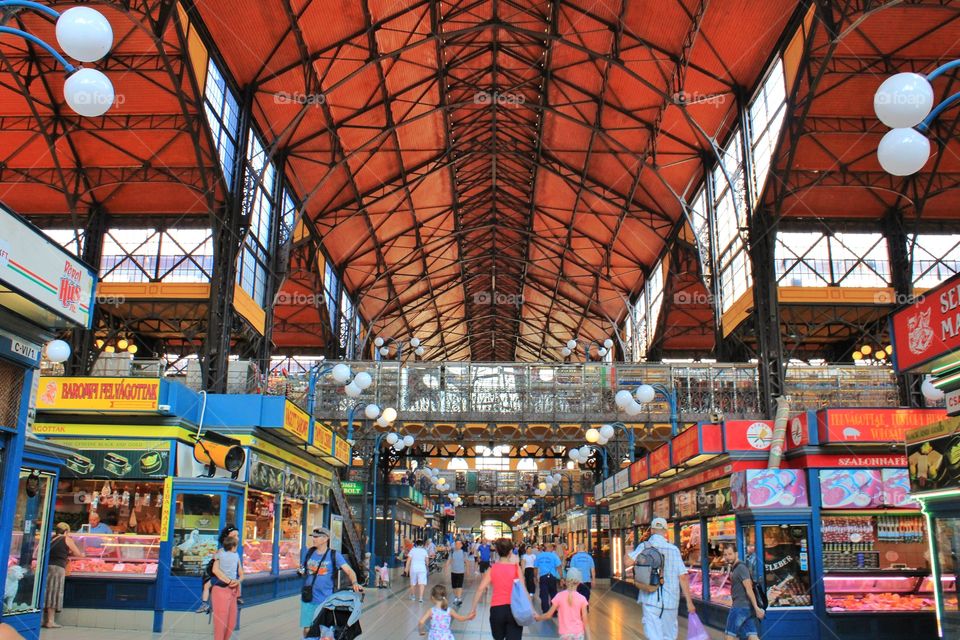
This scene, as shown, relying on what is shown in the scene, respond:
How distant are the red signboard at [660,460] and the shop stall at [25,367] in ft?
43.1

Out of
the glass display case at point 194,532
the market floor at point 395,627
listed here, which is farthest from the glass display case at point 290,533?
the glass display case at point 194,532

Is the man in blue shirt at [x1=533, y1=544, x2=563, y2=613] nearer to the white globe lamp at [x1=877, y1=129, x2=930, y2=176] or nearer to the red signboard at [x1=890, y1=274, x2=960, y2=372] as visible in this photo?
the red signboard at [x1=890, y1=274, x2=960, y2=372]

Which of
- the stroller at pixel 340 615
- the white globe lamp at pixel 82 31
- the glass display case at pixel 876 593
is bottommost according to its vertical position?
the glass display case at pixel 876 593

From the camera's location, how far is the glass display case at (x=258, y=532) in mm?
16578

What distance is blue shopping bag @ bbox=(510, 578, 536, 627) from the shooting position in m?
8.21

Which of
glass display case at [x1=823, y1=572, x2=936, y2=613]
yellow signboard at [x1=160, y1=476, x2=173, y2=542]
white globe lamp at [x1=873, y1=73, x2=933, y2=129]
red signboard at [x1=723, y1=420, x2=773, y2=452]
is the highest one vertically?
white globe lamp at [x1=873, y1=73, x2=933, y2=129]

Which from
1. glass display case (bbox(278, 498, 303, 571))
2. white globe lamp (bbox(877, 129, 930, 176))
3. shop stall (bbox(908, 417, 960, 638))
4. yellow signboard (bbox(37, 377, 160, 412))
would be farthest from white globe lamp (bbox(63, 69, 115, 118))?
glass display case (bbox(278, 498, 303, 571))

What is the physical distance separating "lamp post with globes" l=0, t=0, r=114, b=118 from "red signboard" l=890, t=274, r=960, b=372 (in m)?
Result: 8.00

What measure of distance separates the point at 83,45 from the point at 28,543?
5.66 m

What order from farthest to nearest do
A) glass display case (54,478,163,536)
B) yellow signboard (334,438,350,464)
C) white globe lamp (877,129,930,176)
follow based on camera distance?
1. yellow signboard (334,438,350,464)
2. glass display case (54,478,163,536)
3. white globe lamp (877,129,930,176)

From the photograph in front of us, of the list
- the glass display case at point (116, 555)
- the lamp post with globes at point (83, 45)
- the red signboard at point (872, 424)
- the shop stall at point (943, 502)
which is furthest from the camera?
the glass display case at point (116, 555)

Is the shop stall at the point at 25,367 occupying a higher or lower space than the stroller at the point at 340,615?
higher

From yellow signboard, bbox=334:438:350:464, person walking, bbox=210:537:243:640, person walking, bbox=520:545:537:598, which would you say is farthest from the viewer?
yellow signboard, bbox=334:438:350:464

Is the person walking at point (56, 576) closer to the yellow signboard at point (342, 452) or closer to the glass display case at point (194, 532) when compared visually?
the glass display case at point (194, 532)
